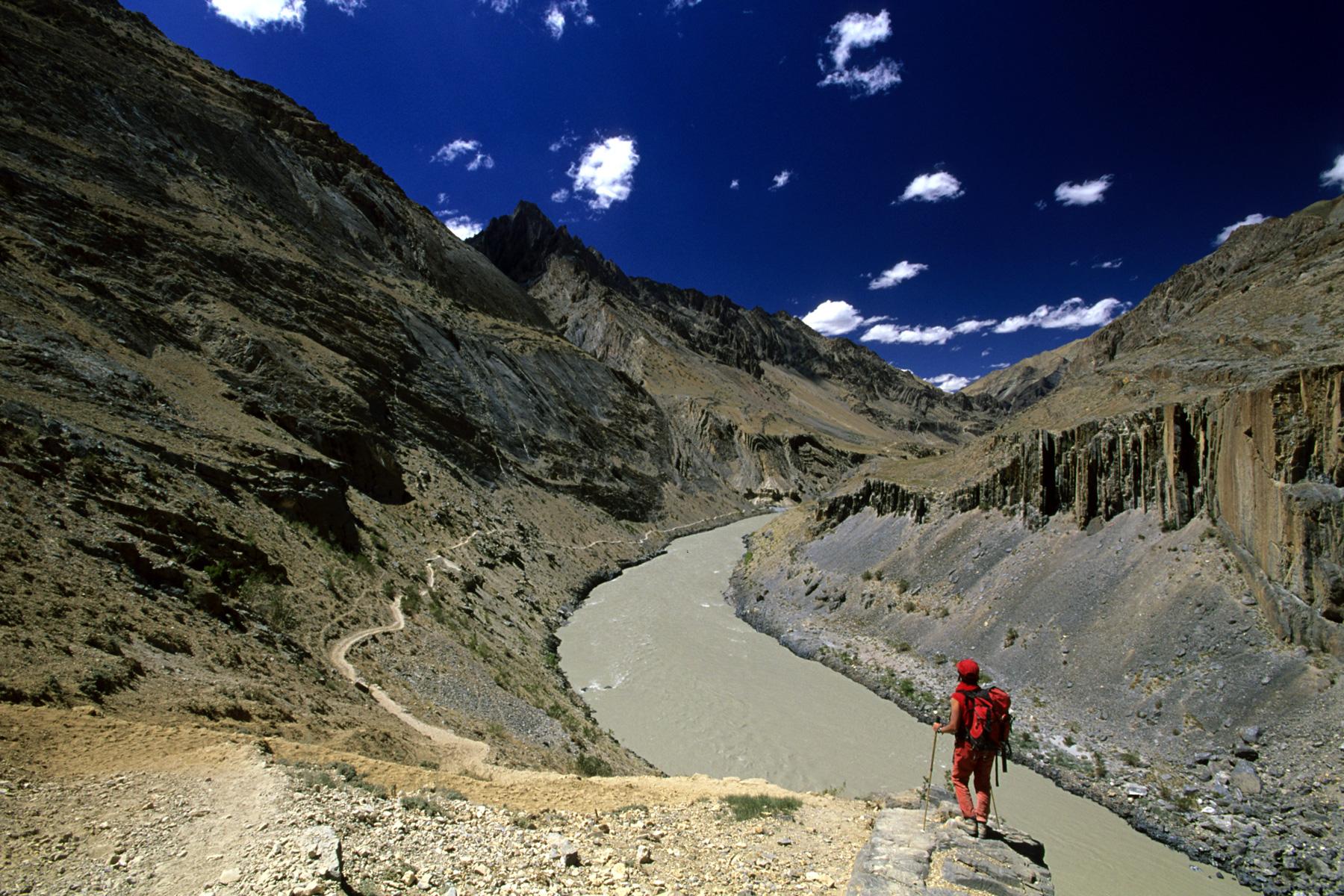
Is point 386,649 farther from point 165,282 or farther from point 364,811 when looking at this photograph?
point 165,282

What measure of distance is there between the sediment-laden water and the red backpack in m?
7.27

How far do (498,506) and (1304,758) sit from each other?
3358 centimetres

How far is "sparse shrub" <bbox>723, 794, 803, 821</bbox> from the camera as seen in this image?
8172 millimetres

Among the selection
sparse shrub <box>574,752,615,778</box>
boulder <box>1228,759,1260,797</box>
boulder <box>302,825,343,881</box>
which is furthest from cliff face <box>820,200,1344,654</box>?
boulder <box>302,825,343,881</box>

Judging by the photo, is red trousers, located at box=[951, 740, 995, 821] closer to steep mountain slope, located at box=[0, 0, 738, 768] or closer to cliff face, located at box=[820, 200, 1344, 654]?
steep mountain slope, located at box=[0, 0, 738, 768]

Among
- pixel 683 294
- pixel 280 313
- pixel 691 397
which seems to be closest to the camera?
pixel 280 313

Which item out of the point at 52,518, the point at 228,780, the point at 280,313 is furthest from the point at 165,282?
the point at 228,780

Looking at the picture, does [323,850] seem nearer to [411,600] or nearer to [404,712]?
[404,712]

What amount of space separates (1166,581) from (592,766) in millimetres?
15797

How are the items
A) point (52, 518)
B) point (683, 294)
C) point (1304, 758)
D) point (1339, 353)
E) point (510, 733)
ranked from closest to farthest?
point (52, 518) < point (1304, 758) < point (510, 733) < point (1339, 353) < point (683, 294)

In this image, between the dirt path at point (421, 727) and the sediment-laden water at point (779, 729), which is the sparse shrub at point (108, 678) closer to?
the dirt path at point (421, 727)

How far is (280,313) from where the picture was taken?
109 ft

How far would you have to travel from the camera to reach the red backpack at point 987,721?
22.3 feet

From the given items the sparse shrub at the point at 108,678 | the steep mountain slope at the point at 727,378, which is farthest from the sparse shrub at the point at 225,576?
the steep mountain slope at the point at 727,378
